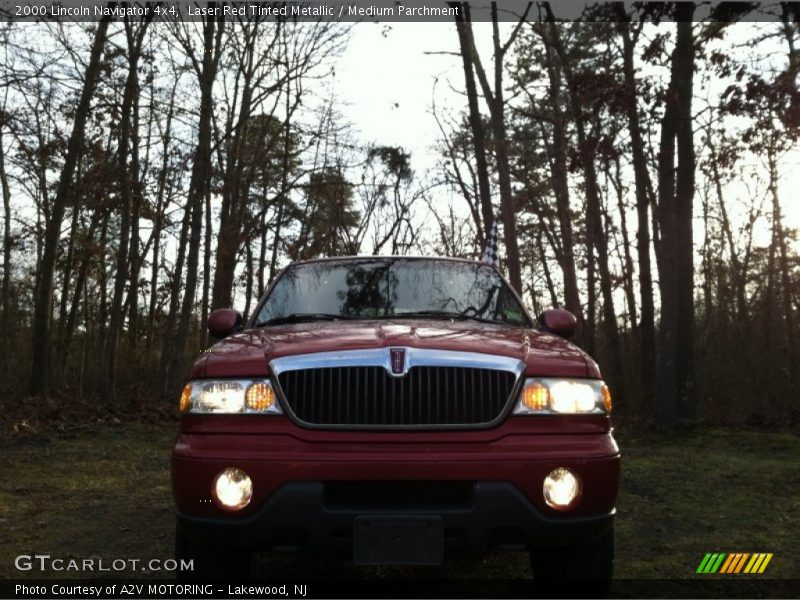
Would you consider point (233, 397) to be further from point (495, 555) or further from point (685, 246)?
point (685, 246)

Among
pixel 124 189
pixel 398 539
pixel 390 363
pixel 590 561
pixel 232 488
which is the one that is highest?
pixel 124 189

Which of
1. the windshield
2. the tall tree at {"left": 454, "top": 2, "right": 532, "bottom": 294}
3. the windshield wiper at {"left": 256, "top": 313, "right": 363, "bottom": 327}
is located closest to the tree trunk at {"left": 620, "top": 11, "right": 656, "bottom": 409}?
A: the tall tree at {"left": 454, "top": 2, "right": 532, "bottom": 294}

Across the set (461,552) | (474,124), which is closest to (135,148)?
(474,124)

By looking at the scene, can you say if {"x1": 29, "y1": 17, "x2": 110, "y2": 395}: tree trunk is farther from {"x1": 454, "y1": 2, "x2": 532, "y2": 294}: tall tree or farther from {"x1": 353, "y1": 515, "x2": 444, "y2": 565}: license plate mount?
{"x1": 353, "y1": 515, "x2": 444, "y2": 565}: license plate mount

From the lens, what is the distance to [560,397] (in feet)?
10.4

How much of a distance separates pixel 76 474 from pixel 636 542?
5.28 m

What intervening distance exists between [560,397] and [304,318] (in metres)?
1.62

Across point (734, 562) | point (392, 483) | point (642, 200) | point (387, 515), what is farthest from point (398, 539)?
point (642, 200)

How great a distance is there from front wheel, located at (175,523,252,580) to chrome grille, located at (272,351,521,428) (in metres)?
0.75

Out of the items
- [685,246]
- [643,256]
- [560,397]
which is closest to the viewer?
[560,397]

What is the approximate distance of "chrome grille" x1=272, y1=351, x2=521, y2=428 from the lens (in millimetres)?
3059

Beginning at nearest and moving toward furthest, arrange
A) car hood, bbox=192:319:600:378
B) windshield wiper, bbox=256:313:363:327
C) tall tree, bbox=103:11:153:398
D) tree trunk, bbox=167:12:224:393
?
car hood, bbox=192:319:600:378
windshield wiper, bbox=256:313:363:327
tree trunk, bbox=167:12:224:393
tall tree, bbox=103:11:153:398

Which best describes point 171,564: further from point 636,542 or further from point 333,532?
point 636,542

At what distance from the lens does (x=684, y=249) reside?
10914 millimetres
